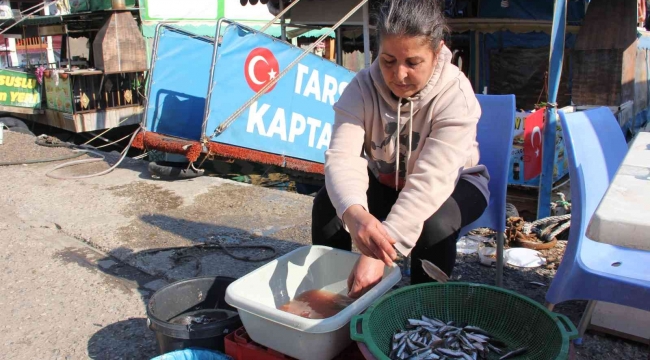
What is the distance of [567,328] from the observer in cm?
169

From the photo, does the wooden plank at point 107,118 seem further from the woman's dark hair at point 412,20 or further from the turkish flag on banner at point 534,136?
the woman's dark hair at point 412,20

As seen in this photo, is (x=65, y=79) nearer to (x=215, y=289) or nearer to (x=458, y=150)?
(x=215, y=289)

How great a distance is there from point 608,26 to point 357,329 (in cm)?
979

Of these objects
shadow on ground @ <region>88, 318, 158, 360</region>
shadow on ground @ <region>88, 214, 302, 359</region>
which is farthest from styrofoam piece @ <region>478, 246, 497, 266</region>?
shadow on ground @ <region>88, 318, 158, 360</region>

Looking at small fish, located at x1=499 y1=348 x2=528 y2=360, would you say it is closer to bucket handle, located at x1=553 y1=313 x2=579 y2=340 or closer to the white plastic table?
bucket handle, located at x1=553 y1=313 x2=579 y2=340

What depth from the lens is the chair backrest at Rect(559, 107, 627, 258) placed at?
209 cm

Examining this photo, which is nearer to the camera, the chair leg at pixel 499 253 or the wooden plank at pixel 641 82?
the chair leg at pixel 499 253

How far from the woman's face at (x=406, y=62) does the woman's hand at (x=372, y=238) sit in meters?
0.56

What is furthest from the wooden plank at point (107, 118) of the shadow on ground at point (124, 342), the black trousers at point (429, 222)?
the black trousers at point (429, 222)

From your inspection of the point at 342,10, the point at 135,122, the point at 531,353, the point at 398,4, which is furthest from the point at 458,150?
the point at 135,122

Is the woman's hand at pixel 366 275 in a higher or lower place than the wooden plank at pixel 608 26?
lower

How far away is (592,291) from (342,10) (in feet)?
29.5

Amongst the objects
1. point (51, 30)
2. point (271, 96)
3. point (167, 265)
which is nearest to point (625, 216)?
point (167, 265)

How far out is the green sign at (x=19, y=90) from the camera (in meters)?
11.8
